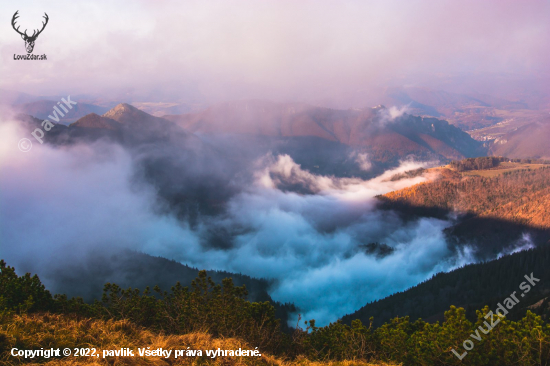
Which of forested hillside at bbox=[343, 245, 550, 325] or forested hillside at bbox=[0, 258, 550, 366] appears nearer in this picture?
forested hillside at bbox=[0, 258, 550, 366]

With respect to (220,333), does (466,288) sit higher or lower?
higher

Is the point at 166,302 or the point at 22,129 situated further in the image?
the point at 22,129

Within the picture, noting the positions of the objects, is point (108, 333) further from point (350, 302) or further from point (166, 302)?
point (350, 302)

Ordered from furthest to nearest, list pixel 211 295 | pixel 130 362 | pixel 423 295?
pixel 423 295 → pixel 211 295 → pixel 130 362

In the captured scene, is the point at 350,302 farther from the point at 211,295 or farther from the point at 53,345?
the point at 53,345

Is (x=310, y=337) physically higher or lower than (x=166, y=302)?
lower

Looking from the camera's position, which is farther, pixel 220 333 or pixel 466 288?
pixel 466 288

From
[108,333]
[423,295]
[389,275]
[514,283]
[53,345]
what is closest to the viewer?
[53,345]

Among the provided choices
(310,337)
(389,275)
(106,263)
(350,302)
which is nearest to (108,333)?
(310,337)

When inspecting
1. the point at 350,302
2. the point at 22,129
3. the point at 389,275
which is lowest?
the point at 350,302

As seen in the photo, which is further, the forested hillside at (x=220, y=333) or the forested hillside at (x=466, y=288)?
the forested hillside at (x=466, y=288)

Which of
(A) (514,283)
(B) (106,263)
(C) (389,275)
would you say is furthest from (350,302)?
(B) (106,263)
